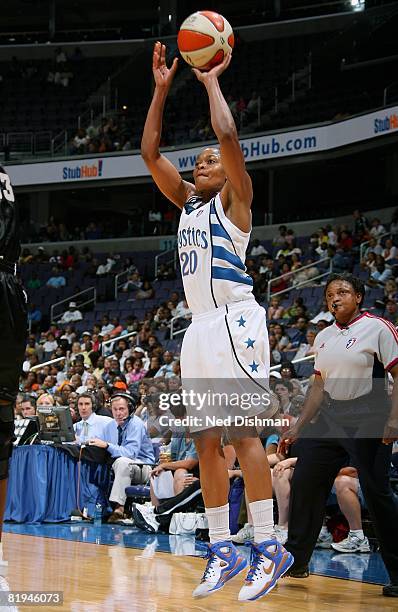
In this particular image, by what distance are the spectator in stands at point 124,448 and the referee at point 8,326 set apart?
6.56 m

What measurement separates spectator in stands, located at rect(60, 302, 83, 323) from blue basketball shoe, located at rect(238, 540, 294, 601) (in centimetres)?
1843

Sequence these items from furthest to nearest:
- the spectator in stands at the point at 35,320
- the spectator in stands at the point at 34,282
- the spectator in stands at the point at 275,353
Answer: the spectator in stands at the point at 34,282, the spectator in stands at the point at 35,320, the spectator in stands at the point at 275,353

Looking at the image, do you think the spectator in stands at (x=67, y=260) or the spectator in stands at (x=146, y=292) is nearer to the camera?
the spectator in stands at (x=146, y=292)

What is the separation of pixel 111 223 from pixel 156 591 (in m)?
24.3

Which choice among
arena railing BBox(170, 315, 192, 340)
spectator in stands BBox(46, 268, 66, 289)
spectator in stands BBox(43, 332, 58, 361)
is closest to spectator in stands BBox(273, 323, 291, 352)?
arena railing BBox(170, 315, 192, 340)

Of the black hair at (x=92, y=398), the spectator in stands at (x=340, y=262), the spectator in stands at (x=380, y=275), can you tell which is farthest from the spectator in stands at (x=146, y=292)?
the black hair at (x=92, y=398)

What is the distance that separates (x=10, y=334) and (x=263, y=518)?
1.68m

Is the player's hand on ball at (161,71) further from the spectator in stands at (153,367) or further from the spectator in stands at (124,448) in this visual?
the spectator in stands at (153,367)

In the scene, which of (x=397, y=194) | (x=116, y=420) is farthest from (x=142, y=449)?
(x=397, y=194)

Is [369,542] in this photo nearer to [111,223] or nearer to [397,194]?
[397,194]

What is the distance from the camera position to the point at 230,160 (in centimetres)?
457

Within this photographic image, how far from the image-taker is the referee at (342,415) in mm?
5840

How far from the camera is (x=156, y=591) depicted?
5328mm

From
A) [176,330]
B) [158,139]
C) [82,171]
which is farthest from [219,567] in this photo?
[82,171]
